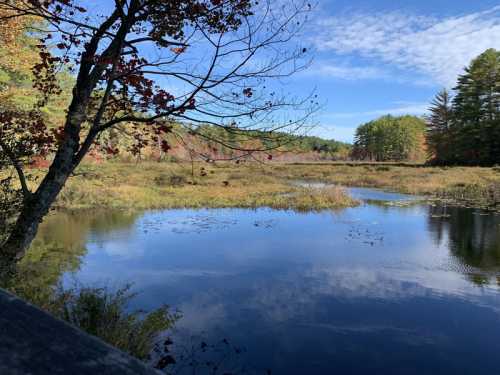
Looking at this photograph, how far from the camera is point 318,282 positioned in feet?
36.3

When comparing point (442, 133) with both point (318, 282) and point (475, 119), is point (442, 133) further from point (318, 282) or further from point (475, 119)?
point (318, 282)

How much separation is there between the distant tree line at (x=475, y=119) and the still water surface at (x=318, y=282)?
31997 mm

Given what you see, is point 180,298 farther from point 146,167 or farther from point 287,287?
point 146,167

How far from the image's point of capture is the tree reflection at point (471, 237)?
12.2m

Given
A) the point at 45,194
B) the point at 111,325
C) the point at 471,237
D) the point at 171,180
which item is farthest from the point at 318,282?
the point at 171,180

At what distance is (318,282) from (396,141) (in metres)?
93.0

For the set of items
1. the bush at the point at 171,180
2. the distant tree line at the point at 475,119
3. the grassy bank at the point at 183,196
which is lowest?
the grassy bank at the point at 183,196

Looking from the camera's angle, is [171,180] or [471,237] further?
[171,180]

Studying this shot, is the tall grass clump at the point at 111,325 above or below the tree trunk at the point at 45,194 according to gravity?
below

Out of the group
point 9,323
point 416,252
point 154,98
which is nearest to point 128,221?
point 416,252

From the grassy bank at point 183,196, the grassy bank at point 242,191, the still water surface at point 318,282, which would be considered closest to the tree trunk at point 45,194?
the still water surface at point 318,282

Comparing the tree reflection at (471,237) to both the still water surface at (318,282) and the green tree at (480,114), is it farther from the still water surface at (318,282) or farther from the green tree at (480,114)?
the green tree at (480,114)

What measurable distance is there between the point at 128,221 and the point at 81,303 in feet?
45.3

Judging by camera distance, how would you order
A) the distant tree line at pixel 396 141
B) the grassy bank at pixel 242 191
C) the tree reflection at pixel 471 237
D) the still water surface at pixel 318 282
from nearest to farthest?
the still water surface at pixel 318 282, the tree reflection at pixel 471 237, the grassy bank at pixel 242 191, the distant tree line at pixel 396 141
